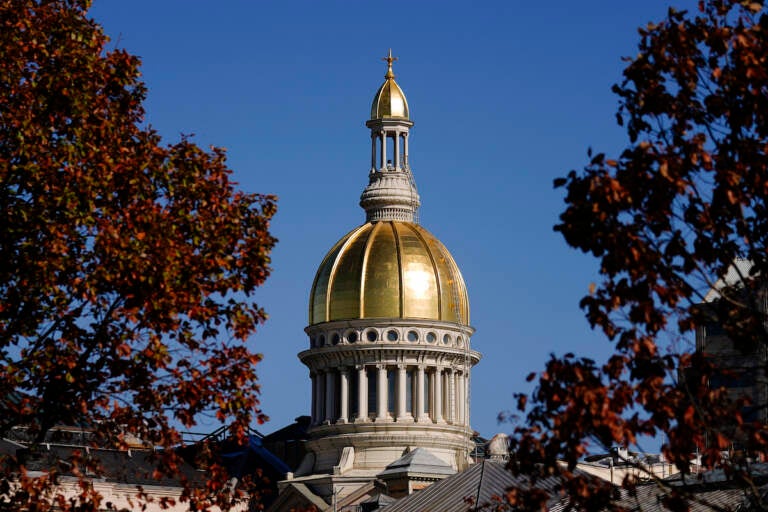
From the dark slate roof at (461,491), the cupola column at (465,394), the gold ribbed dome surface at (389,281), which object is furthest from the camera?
the cupola column at (465,394)

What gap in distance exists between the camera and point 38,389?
32.5 metres

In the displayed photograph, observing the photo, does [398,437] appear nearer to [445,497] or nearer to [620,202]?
[445,497]

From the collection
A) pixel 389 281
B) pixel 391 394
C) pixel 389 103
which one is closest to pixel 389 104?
pixel 389 103

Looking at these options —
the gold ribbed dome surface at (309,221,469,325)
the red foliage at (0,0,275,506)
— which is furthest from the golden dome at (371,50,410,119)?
the red foliage at (0,0,275,506)

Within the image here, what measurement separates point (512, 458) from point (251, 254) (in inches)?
295

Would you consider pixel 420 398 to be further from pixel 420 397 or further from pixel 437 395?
pixel 437 395

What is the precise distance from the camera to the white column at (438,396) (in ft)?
428

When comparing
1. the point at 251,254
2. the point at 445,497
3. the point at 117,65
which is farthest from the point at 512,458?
the point at 445,497

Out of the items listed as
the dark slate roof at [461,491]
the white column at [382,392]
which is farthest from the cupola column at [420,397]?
the dark slate roof at [461,491]

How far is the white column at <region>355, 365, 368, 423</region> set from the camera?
13000cm

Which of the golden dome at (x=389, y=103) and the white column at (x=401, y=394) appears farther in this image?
the golden dome at (x=389, y=103)

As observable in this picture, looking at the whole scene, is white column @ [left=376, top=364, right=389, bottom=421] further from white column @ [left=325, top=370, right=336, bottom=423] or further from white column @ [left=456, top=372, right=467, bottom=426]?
white column @ [left=456, top=372, right=467, bottom=426]

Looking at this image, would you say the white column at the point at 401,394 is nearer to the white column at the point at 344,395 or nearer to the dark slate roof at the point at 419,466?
the white column at the point at 344,395

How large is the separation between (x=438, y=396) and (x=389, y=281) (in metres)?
8.14
